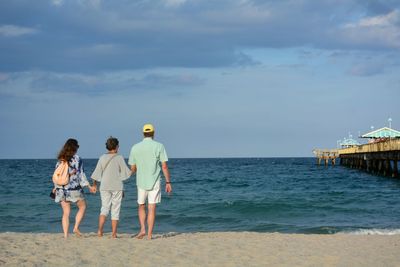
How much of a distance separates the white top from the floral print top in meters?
0.20

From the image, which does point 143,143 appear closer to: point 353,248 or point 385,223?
point 353,248

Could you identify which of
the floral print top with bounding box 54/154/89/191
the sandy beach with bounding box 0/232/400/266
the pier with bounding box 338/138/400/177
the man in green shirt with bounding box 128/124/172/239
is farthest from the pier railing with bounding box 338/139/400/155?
the floral print top with bounding box 54/154/89/191

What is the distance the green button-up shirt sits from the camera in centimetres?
862

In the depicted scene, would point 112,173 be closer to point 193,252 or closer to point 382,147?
point 193,252

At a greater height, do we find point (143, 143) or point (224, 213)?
point (143, 143)

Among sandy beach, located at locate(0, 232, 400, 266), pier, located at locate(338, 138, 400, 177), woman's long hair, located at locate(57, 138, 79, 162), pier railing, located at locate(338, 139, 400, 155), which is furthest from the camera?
pier, located at locate(338, 138, 400, 177)

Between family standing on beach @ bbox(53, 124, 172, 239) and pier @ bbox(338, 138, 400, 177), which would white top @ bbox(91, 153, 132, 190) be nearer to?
family standing on beach @ bbox(53, 124, 172, 239)

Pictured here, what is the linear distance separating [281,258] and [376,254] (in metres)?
1.85

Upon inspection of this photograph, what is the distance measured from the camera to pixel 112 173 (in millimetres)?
8758

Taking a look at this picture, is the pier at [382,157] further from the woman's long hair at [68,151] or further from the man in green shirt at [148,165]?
the woman's long hair at [68,151]

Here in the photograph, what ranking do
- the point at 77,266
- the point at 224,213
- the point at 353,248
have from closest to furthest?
the point at 77,266 < the point at 353,248 < the point at 224,213

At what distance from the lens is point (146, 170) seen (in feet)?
28.3

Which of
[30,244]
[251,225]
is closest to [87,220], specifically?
[251,225]

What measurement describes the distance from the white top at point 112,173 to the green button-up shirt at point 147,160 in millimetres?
226
